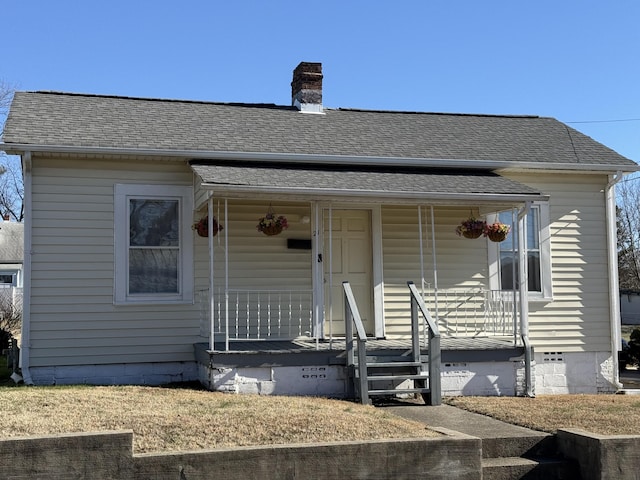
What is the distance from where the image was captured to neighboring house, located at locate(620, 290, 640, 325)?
43125mm

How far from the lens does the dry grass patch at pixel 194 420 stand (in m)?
7.12

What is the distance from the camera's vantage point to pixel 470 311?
42.2ft

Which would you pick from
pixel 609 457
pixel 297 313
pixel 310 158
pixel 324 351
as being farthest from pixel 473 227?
pixel 609 457

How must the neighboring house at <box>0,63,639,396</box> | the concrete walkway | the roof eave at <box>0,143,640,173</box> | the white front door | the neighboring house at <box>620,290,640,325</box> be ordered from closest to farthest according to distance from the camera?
the concrete walkway < the roof eave at <box>0,143,640,173</box> < the neighboring house at <box>0,63,639,396</box> < the white front door < the neighboring house at <box>620,290,640,325</box>

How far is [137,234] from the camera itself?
38.4 feet

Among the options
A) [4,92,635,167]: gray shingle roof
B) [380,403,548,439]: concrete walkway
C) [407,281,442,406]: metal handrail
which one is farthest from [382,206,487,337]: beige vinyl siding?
[380,403,548,439]: concrete walkway

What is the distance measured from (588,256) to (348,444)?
771 centimetres

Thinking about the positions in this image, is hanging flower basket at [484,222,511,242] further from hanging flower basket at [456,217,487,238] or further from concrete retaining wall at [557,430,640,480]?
concrete retaining wall at [557,430,640,480]

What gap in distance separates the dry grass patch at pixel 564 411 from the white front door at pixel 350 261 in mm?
2326

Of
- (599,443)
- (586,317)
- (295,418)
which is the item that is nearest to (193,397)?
(295,418)

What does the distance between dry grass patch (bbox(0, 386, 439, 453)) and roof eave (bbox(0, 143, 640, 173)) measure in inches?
138

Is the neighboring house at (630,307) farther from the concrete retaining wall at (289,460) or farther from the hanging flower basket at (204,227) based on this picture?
the concrete retaining wall at (289,460)

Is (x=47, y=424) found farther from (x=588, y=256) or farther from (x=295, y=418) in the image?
(x=588, y=256)

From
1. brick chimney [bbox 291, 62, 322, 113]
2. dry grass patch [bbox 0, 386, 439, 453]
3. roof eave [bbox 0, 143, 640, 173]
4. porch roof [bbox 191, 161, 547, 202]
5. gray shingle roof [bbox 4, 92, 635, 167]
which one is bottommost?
dry grass patch [bbox 0, 386, 439, 453]
